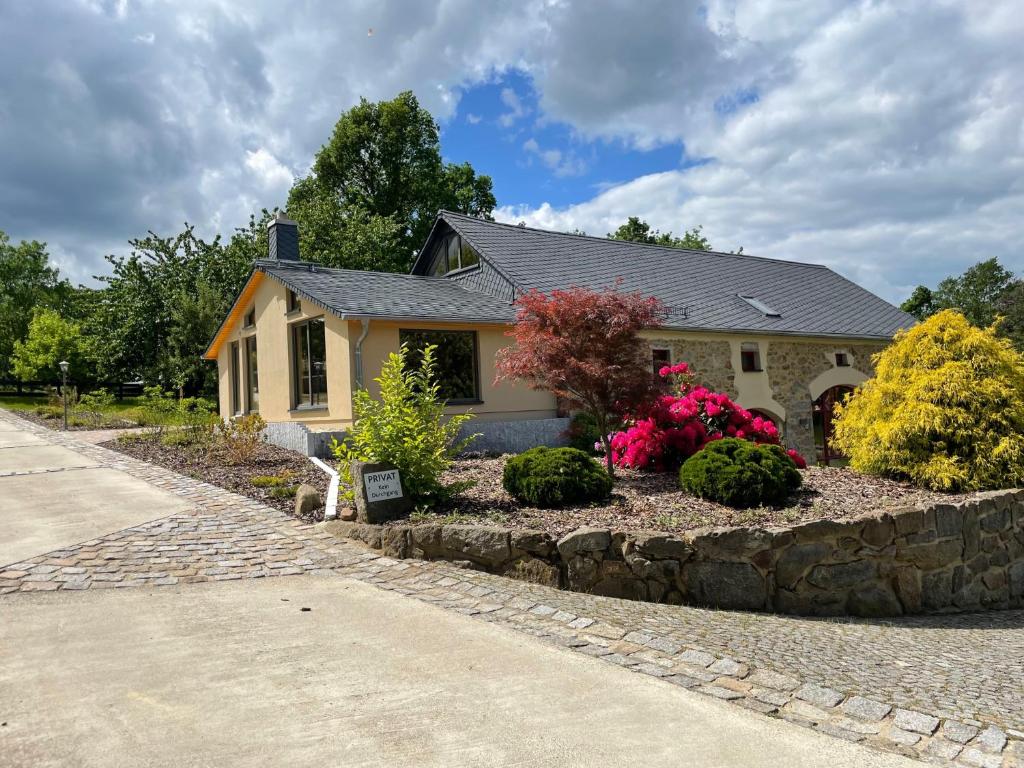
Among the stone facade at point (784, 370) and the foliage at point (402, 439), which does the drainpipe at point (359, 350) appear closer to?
the foliage at point (402, 439)

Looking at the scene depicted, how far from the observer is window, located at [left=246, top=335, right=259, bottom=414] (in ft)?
62.4

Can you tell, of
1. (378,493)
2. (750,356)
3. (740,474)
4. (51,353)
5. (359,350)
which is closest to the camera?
(378,493)

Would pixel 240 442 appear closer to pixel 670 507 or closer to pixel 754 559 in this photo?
pixel 670 507

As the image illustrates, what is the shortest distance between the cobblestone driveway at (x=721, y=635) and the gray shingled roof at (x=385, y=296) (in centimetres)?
645

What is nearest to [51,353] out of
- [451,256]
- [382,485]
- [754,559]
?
[451,256]

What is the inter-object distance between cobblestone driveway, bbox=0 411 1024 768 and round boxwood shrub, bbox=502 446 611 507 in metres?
1.62

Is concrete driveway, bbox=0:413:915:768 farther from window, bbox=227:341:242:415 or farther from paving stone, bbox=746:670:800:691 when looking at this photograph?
window, bbox=227:341:242:415

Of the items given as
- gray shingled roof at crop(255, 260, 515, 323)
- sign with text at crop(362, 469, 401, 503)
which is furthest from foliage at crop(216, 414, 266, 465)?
sign with text at crop(362, 469, 401, 503)

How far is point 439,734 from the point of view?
3.22m

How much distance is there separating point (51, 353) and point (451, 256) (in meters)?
25.5

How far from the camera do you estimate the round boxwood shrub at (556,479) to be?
7703 mm

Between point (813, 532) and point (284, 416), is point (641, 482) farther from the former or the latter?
point (284, 416)

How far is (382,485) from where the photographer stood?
7.34 meters

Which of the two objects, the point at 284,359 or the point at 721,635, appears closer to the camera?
the point at 721,635
